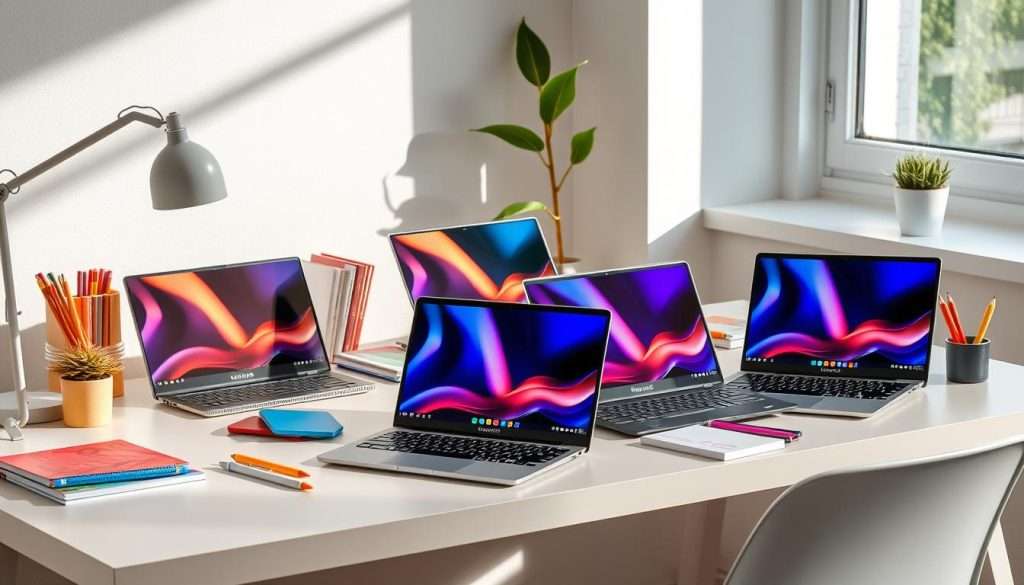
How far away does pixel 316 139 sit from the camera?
2801 millimetres

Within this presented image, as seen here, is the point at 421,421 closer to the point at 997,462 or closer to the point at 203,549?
the point at 203,549

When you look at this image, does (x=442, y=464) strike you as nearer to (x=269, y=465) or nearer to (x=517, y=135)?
(x=269, y=465)

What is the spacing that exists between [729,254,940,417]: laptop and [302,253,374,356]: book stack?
2.34ft

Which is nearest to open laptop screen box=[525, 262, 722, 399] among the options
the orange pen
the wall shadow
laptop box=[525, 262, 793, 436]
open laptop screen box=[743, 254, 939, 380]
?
laptop box=[525, 262, 793, 436]

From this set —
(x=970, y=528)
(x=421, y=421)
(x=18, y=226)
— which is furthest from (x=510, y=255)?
(x=970, y=528)

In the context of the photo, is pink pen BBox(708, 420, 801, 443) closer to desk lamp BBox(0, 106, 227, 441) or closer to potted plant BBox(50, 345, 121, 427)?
desk lamp BBox(0, 106, 227, 441)

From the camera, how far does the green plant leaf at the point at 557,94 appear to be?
2.96 m

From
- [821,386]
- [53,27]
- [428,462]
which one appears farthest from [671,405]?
[53,27]

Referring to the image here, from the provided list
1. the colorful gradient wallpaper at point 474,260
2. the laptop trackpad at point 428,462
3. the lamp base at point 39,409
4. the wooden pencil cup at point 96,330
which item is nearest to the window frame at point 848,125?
the colorful gradient wallpaper at point 474,260

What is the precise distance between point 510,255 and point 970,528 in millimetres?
1209

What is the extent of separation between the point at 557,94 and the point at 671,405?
39.3 inches

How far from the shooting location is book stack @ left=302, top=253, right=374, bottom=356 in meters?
2.55

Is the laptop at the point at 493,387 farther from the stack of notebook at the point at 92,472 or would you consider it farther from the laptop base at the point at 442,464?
the stack of notebook at the point at 92,472

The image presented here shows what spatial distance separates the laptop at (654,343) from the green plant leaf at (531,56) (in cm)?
83
